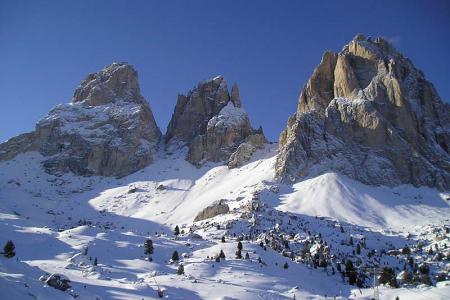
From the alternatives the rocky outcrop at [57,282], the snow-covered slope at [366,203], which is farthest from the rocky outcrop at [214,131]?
the rocky outcrop at [57,282]

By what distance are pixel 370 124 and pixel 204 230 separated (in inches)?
2605

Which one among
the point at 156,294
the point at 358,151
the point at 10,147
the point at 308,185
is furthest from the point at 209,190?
the point at 156,294

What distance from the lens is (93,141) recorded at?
604 ft

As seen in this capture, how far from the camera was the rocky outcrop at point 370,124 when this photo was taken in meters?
130

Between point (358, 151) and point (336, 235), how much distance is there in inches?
1931

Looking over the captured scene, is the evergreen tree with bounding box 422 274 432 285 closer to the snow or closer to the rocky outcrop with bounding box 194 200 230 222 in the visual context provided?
the rocky outcrop with bounding box 194 200 230 222

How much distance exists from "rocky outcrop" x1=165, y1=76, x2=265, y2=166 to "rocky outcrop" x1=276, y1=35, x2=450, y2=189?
2755 cm

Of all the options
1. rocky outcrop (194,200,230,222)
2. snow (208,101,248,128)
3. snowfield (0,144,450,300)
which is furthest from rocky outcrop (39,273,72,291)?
snow (208,101,248,128)

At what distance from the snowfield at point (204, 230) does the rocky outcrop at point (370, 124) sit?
629 cm

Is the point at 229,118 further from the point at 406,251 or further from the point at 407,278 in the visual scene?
the point at 407,278

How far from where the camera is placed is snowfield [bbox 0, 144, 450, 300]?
51.5 meters

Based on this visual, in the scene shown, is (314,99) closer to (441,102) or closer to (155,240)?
(441,102)

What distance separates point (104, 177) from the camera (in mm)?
175625

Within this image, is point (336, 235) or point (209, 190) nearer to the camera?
point (336, 235)
